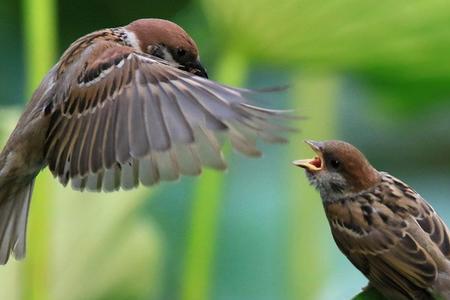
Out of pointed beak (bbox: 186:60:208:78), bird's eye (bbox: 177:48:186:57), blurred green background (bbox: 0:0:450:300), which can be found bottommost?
blurred green background (bbox: 0:0:450:300)

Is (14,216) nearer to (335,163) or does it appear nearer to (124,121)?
(124,121)

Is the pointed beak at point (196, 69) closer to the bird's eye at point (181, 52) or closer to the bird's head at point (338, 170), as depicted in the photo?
the bird's eye at point (181, 52)

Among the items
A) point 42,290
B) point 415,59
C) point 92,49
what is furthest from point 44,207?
point 415,59

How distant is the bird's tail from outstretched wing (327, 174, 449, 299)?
1.83 ft

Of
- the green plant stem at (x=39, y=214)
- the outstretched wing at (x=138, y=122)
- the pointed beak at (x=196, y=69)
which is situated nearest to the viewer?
the outstretched wing at (x=138, y=122)

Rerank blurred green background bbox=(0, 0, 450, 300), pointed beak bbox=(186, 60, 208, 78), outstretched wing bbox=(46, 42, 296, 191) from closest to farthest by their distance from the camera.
→ outstretched wing bbox=(46, 42, 296, 191), pointed beak bbox=(186, 60, 208, 78), blurred green background bbox=(0, 0, 450, 300)

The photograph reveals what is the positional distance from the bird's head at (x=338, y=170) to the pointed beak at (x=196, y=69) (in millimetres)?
334

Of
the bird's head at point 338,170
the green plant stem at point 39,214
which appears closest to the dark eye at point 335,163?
the bird's head at point 338,170

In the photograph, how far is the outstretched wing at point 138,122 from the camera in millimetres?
1756

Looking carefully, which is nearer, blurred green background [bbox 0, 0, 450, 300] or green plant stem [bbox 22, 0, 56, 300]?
green plant stem [bbox 22, 0, 56, 300]

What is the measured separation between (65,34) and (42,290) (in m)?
2.06

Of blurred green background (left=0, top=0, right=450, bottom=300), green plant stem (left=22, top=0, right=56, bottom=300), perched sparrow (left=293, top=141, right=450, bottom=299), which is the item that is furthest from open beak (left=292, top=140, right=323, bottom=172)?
green plant stem (left=22, top=0, right=56, bottom=300)

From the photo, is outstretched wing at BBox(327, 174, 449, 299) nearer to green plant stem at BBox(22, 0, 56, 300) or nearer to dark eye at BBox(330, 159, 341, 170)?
dark eye at BBox(330, 159, 341, 170)

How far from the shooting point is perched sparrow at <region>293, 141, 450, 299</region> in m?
2.28
